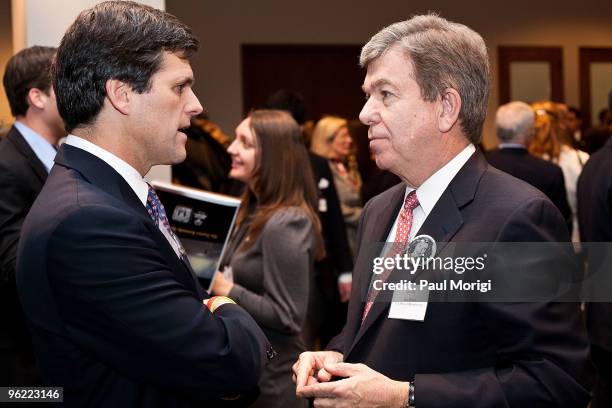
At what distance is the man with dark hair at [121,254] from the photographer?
136 cm

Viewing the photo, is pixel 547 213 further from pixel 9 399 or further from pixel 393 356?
pixel 9 399

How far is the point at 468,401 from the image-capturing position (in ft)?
4.93

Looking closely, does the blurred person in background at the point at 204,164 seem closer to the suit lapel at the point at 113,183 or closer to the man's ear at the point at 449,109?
the man's ear at the point at 449,109

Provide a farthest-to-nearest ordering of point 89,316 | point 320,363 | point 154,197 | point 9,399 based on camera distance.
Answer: point 9,399
point 320,363
point 154,197
point 89,316

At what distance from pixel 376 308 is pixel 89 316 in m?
0.62

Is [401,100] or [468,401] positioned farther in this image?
[401,100]

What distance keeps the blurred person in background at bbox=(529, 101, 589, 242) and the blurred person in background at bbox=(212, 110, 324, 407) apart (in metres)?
2.57

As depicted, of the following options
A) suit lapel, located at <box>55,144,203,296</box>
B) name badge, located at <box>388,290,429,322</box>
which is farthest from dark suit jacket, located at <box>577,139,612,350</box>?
suit lapel, located at <box>55,144,203,296</box>

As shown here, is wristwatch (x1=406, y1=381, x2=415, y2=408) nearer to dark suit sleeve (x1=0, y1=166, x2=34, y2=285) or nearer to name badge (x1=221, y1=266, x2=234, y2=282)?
dark suit sleeve (x1=0, y1=166, x2=34, y2=285)

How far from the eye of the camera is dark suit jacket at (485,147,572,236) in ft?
14.1

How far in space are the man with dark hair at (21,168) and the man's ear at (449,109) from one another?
1.44m

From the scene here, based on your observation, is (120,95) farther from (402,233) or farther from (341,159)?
(341,159)

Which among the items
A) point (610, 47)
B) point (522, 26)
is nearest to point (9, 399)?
point (522, 26)

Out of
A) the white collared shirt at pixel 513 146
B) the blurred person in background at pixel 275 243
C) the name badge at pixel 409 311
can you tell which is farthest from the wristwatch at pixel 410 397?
the white collared shirt at pixel 513 146
